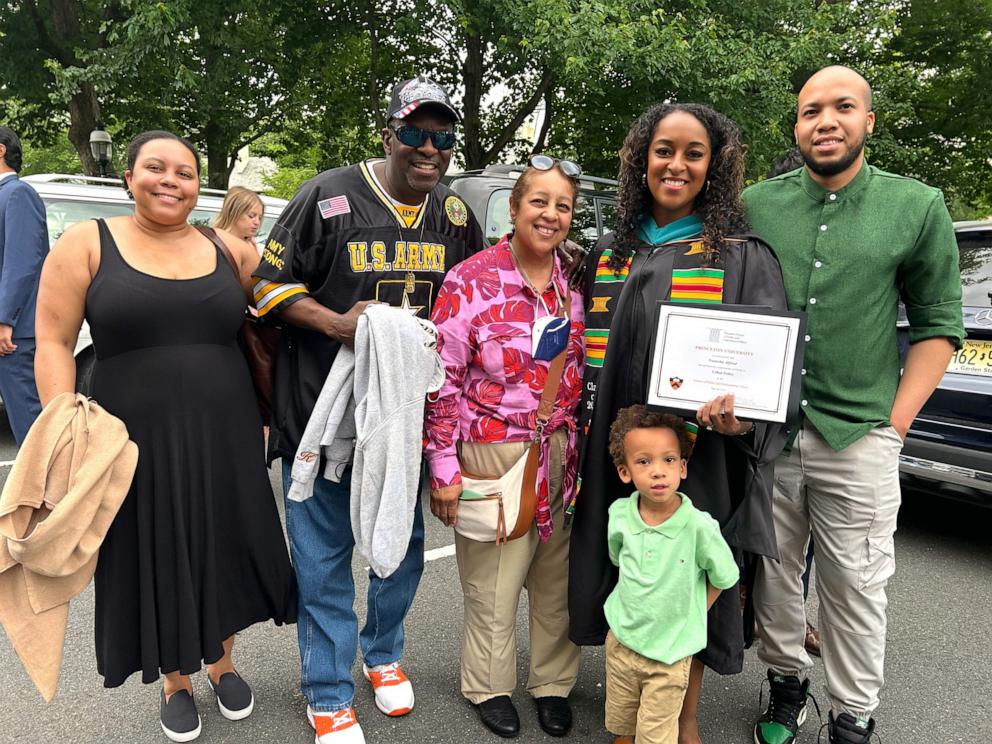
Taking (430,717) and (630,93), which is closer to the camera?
(430,717)

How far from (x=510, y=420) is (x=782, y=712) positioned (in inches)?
54.3

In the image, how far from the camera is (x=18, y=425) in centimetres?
457

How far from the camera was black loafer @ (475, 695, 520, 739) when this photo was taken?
104 inches

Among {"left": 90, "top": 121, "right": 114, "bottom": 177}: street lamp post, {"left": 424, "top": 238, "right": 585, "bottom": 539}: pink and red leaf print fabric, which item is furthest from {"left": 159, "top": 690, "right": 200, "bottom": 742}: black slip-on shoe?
{"left": 90, "top": 121, "right": 114, "bottom": 177}: street lamp post

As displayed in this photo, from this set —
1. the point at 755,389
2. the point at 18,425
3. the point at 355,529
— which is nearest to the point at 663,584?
the point at 755,389

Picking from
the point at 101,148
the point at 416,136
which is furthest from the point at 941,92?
the point at 416,136

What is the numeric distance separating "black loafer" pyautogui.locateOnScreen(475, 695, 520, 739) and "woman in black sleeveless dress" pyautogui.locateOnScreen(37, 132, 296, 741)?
94 centimetres

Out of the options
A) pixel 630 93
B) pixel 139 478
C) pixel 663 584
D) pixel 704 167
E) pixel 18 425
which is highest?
pixel 630 93

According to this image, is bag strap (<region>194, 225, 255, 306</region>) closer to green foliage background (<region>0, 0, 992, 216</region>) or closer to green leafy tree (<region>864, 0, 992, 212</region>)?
green foliage background (<region>0, 0, 992, 216</region>)

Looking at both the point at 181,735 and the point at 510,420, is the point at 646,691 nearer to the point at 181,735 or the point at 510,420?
the point at 510,420

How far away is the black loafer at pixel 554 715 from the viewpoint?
2652 millimetres

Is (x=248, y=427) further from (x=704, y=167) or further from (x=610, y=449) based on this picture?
(x=704, y=167)

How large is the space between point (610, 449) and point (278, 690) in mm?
1612

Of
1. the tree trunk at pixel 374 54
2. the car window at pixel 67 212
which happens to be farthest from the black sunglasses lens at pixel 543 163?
the tree trunk at pixel 374 54
